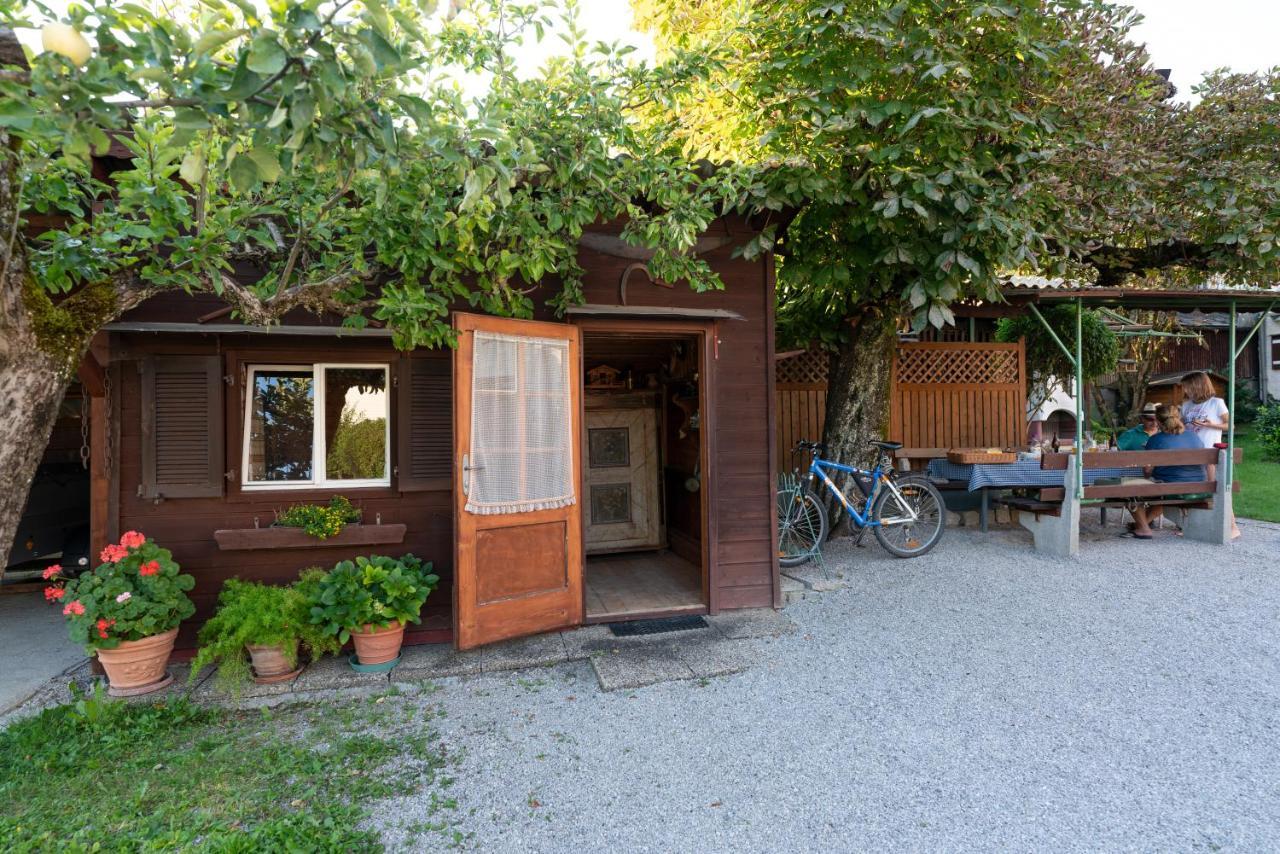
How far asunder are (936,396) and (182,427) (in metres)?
6.81

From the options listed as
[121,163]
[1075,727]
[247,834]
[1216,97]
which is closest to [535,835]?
[247,834]

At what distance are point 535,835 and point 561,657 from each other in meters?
1.58

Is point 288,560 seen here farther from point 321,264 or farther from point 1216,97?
point 1216,97

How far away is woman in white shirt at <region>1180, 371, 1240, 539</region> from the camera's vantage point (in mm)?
6469

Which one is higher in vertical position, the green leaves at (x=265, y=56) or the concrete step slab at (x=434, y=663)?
the green leaves at (x=265, y=56)

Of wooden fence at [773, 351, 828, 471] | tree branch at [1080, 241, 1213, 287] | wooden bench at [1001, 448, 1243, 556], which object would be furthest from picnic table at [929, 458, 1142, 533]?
tree branch at [1080, 241, 1213, 287]

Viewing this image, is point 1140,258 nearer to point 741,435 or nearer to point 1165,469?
point 1165,469

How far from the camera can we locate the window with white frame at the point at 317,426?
4008mm

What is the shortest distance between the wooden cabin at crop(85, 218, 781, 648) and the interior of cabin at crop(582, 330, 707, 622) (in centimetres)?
118

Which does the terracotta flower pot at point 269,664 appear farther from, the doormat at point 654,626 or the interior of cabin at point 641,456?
the interior of cabin at point 641,456

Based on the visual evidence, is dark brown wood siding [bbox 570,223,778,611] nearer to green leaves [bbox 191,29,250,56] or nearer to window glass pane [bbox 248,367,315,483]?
window glass pane [bbox 248,367,315,483]

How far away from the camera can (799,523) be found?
584cm

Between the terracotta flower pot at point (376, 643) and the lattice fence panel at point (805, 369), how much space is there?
4.84 metres

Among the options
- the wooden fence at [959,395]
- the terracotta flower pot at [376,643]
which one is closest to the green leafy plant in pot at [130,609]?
the terracotta flower pot at [376,643]
